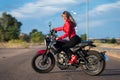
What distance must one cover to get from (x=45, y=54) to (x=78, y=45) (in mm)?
1261

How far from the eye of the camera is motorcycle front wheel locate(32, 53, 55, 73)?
1274 cm

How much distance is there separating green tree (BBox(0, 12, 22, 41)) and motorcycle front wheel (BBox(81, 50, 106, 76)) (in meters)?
120

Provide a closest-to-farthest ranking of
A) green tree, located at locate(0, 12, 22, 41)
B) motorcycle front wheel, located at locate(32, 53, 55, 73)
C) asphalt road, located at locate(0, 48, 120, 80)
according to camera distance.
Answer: asphalt road, located at locate(0, 48, 120, 80), motorcycle front wheel, located at locate(32, 53, 55, 73), green tree, located at locate(0, 12, 22, 41)

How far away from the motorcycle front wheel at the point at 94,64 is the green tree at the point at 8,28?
119718 millimetres

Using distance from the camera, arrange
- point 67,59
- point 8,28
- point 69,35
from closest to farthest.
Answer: point 67,59, point 69,35, point 8,28

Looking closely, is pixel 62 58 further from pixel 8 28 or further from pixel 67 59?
pixel 8 28

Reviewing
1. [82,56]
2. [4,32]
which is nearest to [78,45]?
[82,56]

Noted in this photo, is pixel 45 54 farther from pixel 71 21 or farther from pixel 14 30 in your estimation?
pixel 14 30

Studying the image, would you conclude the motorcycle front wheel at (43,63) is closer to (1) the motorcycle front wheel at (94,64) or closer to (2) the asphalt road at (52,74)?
(2) the asphalt road at (52,74)

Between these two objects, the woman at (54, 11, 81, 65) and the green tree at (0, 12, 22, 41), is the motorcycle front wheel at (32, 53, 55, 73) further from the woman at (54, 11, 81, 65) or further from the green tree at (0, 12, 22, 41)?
the green tree at (0, 12, 22, 41)

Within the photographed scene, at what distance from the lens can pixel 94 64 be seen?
482 inches

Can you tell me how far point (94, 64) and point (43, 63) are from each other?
181 centimetres

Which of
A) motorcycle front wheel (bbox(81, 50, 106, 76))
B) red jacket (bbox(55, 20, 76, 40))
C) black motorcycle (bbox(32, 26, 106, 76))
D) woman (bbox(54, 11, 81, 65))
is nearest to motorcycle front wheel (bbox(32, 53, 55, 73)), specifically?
black motorcycle (bbox(32, 26, 106, 76))

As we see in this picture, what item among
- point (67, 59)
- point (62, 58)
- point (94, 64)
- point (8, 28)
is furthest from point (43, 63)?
point (8, 28)
